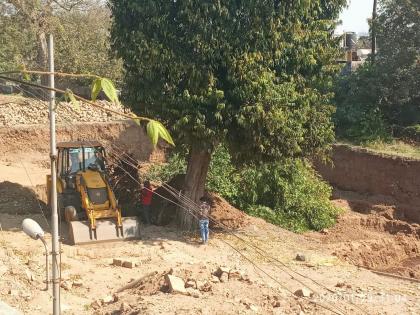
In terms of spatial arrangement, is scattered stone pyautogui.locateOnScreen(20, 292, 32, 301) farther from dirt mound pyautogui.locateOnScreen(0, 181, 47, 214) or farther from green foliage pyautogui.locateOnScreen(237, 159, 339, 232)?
green foliage pyautogui.locateOnScreen(237, 159, 339, 232)

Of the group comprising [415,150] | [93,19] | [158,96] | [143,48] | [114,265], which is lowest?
[114,265]

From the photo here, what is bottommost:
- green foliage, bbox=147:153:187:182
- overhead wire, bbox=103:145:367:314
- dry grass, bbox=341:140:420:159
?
overhead wire, bbox=103:145:367:314

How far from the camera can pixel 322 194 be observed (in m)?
20.8

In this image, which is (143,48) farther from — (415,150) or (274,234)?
(415,150)

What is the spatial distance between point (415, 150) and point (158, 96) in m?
15.4

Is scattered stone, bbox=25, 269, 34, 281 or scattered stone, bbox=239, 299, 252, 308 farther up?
scattered stone, bbox=239, 299, 252, 308

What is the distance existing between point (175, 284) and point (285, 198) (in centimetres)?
988

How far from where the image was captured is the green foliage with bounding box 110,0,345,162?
46.0 feet

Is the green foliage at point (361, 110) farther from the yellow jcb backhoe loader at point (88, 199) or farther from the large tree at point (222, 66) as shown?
the yellow jcb backhoe loader at point (88, 199)

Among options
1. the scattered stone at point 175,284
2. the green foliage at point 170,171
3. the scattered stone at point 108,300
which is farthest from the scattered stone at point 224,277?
the green foliage at point 170,171

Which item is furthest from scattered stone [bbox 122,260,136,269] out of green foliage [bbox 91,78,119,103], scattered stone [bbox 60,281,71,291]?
green foliage [bbox 91,78,119,103]

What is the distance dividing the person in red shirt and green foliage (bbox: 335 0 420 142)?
13.7 m

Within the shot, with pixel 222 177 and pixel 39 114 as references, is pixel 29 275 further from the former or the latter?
pixel 39 114

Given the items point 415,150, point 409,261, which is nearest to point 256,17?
point 409,261
